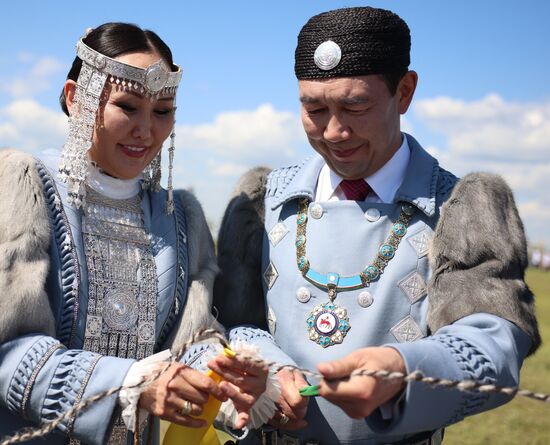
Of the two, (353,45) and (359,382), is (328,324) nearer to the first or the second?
(359,382)

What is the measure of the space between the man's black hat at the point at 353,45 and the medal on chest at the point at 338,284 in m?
0.50

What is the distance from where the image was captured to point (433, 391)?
2084mm

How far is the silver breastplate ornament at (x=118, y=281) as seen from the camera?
99.3 inches

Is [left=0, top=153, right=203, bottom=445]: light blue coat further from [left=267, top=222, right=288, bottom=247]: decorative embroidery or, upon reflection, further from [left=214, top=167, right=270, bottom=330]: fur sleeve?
[left=267, top=222, right=288, bottom=247]: decorative embroidery

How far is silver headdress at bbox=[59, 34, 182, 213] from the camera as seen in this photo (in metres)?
2.56

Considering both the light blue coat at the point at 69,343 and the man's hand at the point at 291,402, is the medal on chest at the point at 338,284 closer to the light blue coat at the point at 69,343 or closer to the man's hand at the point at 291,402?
the man's hand at the point at 291,402

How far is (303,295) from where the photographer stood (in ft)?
8.34

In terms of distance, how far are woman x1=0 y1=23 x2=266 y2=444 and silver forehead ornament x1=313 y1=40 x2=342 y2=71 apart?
1.78 feet

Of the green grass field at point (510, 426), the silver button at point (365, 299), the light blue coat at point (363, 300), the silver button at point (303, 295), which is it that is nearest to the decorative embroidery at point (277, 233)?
the light blue coat at point (363, 300)

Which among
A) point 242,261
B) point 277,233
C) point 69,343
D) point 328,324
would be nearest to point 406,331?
point 328,324

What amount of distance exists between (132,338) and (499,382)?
3.97 ft

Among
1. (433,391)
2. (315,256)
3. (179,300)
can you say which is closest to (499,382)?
(433,391)

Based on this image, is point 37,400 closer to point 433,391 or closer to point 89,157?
point 89,157

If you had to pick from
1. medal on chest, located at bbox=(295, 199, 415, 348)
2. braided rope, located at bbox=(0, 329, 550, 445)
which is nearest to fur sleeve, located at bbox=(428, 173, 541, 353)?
medal on chest, located at bbox=(295, 199, 415, 348)
